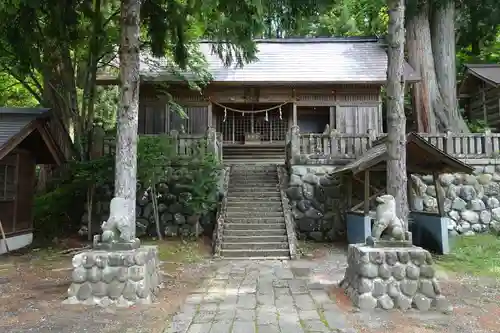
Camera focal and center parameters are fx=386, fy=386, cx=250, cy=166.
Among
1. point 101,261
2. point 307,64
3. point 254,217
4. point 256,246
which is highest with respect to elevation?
point 307,64

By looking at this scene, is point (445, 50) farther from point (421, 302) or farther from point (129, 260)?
A: point (129, 260)

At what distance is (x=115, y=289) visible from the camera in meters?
5.55

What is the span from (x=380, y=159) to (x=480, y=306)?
4403 mm

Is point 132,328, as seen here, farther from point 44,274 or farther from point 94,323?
point 44,274

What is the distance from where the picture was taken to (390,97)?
6.95 m

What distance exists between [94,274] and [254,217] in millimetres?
5687

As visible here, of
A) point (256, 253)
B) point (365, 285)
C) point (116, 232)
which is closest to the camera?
point (365, 285)

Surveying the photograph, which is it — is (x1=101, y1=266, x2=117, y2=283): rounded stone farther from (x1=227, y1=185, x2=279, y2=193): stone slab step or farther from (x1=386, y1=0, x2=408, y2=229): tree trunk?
(x1=227, y1=185, x2=279, y2=193): stone slab step

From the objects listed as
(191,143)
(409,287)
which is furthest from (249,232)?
(409,287)

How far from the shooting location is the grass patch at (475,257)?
24.9 ft

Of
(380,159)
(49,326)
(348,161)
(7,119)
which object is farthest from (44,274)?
(348,161)

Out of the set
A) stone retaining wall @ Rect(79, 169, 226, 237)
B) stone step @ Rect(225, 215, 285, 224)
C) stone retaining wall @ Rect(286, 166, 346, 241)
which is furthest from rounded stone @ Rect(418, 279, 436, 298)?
stone retaining wall @ Rect(79, 169, 226, 237)

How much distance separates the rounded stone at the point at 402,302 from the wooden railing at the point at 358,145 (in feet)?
22.3

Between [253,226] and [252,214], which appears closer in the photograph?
[253,226]
